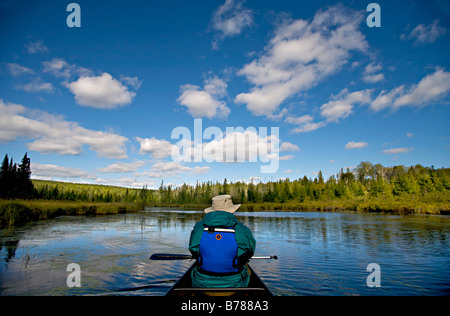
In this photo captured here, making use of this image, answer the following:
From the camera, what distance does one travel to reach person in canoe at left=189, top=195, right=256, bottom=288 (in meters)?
4.72

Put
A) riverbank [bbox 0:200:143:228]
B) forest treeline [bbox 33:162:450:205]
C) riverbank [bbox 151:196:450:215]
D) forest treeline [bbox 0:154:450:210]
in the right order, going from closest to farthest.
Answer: riverbank [bbox 0:200:143:228], riverbank [bbox 151:196:450:215], forest treeline [bbox 0:154:450:210], forest treeline [bbox 33:162:450:205]

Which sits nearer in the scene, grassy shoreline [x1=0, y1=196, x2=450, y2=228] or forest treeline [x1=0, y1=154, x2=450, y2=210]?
grassy shoreline [x1=0, y1=196, x2=450, y2=228]

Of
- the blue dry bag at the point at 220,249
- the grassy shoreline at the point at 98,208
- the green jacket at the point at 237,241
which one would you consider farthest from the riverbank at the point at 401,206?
the blue dry bag at the point at 220,249

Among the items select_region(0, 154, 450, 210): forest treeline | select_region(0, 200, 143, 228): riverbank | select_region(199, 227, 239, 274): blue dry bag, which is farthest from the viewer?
select_region(0, 154, 450, 210): forest treeline

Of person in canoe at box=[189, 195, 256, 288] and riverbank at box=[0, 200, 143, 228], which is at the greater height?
person in canoe at box=[189, 195, 256, 288]

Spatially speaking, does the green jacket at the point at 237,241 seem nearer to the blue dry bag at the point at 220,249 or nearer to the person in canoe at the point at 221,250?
the person in canoe at the point at 221,250

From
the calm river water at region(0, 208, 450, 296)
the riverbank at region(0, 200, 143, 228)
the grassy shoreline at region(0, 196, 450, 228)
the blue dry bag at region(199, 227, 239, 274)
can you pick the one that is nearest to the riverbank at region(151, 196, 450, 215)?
the grassy shoreline at region(0, 196, 450, 228)

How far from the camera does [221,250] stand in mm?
4695

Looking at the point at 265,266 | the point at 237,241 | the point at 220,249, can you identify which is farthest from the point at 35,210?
the point at 237,241

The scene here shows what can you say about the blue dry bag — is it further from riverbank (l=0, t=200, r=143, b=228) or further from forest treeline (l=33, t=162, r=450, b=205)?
forest treeline (l=33, t=162, r=450, b=205)

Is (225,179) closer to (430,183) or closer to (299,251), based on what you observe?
(430,183)

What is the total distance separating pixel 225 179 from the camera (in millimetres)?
152625
